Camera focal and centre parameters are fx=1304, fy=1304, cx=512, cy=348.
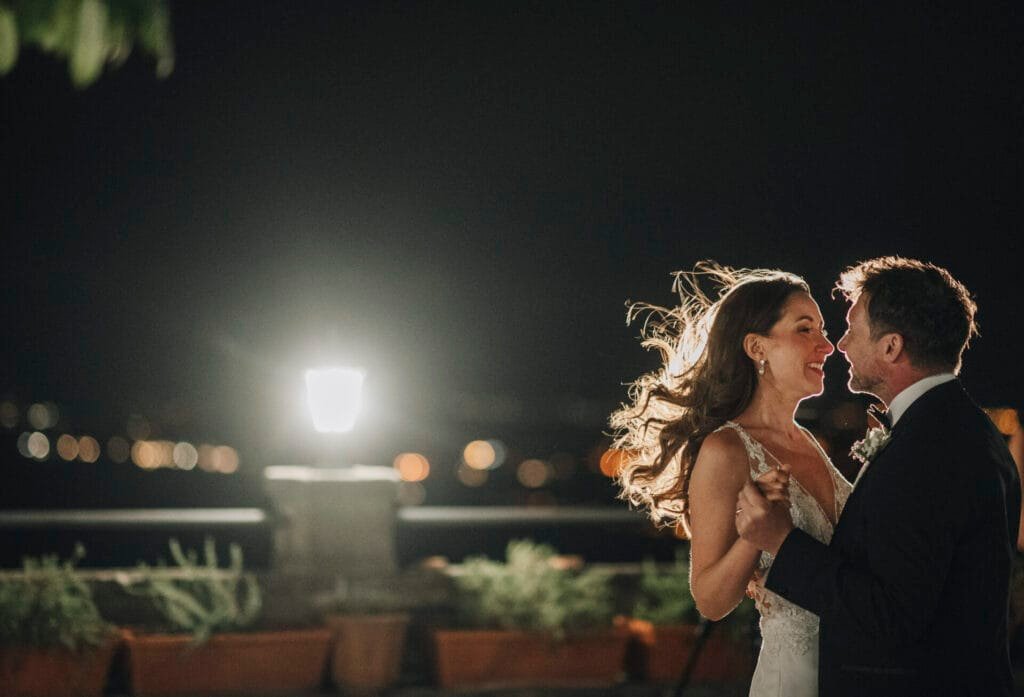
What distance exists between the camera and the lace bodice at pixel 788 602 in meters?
4.30

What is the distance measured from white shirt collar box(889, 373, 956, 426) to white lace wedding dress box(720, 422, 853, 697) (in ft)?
Answer: 2.19

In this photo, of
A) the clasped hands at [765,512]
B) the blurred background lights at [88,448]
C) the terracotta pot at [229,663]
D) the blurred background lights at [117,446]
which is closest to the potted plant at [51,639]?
the terracotta pot at [229,663]

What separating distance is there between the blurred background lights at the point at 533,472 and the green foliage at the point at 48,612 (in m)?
141

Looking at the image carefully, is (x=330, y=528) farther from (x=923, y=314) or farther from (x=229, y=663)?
(x=923, y=314)

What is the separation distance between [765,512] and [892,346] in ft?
1.96

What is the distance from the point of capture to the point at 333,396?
32.6ft

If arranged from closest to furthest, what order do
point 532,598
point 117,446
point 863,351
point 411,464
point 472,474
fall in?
point 863,351, point 532,598, point 411,464, point 472,474, point 117,446

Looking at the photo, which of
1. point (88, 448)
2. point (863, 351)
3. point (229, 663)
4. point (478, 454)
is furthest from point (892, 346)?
point (88, 448)

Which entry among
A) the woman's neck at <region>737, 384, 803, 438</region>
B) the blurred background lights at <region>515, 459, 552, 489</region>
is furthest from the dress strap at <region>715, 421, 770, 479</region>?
the blurred background lights at <region>515, 459, 552, 489</region>

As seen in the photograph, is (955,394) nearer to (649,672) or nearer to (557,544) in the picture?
(649,672)

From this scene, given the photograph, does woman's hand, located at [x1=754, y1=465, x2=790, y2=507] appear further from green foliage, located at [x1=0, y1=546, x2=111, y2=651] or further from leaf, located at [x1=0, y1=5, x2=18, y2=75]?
green foliage, located at [x1=0, y1=546, x2=111, y2=651]

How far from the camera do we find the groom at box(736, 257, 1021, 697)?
3.40 meters

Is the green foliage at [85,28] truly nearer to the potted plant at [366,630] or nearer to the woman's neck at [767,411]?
the woman's neck at [767,411]

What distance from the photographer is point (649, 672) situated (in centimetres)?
960
